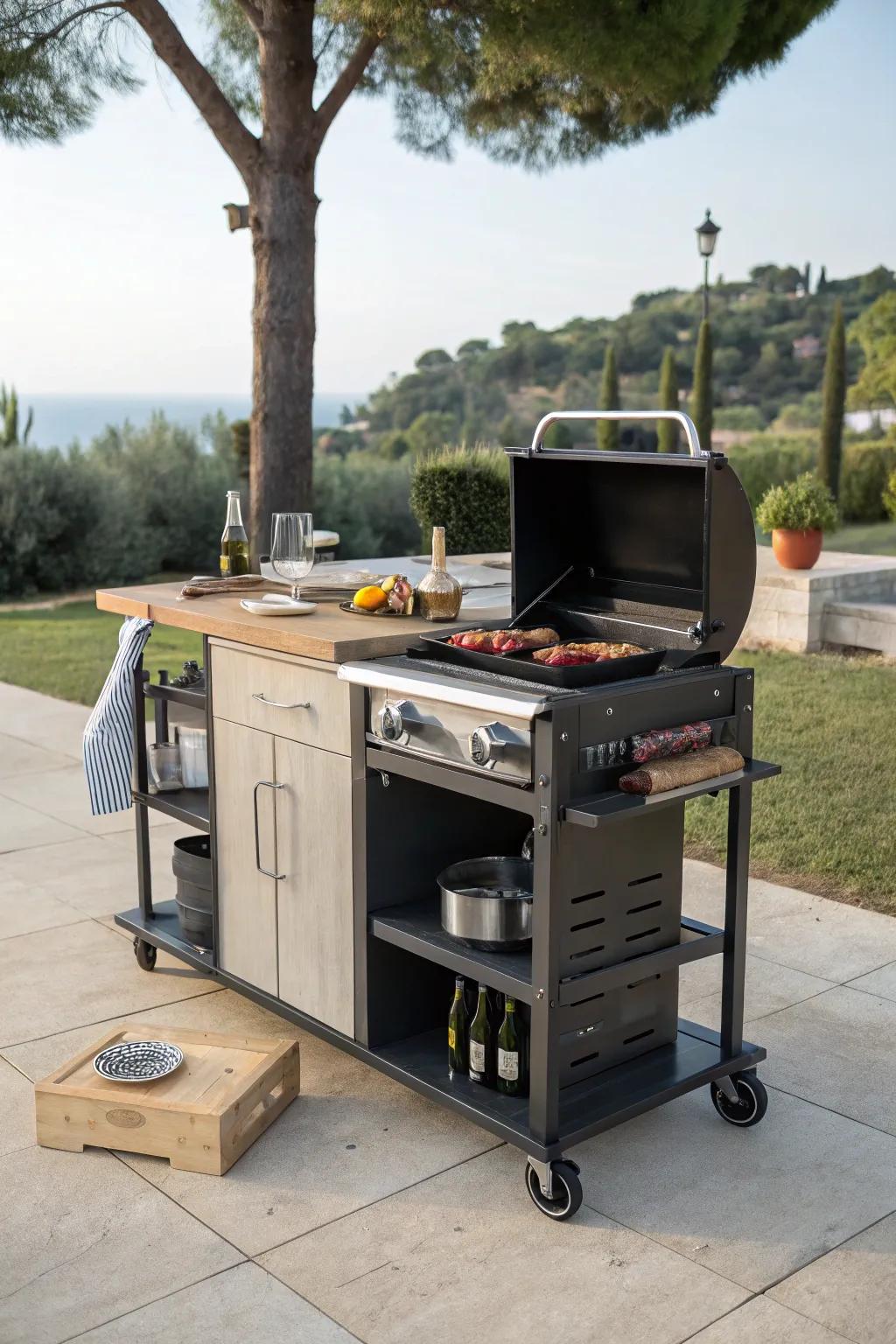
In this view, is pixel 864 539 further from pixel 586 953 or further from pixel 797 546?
pixel 586 953

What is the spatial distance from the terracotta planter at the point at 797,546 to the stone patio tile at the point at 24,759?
4.37 m

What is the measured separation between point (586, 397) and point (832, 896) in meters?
19.1

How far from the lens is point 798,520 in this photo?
773 cm

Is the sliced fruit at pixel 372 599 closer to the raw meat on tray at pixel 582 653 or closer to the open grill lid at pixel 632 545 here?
the open grill lid at pixel 632 545

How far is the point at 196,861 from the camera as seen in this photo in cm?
312

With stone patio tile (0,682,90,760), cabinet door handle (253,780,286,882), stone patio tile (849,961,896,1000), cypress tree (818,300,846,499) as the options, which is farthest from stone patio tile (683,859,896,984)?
cypress tree (818,300,846,499)

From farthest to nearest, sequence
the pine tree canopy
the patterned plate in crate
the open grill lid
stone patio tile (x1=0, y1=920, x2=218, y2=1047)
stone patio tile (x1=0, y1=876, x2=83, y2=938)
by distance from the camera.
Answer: the pine tree canopy → stone patio tile (x1=0, y1=876, x2=83, y2=938) → stone patio tile (x1=0, y1=920, x2=218, y2=1047) → the patterned plate in crate → the open grill lid

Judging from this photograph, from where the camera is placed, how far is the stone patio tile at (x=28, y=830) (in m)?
4.42

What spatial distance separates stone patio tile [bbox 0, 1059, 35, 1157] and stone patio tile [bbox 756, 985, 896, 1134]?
1503 mm

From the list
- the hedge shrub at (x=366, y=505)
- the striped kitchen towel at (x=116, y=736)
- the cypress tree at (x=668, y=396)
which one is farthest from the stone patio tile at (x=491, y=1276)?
the cypress tree at (x=668, y=396)

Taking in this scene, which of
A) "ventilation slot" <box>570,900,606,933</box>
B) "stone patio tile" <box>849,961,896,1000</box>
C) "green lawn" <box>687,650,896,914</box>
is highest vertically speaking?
"ventilation slot" <box>570,900,606,933</box>

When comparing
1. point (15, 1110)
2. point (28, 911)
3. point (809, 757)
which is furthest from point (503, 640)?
point (809, 757)

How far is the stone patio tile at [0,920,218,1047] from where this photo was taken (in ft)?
10.0

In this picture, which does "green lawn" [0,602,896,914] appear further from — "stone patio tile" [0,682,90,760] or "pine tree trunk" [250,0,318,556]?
"pine tree trunk" [250,0,318,556]
